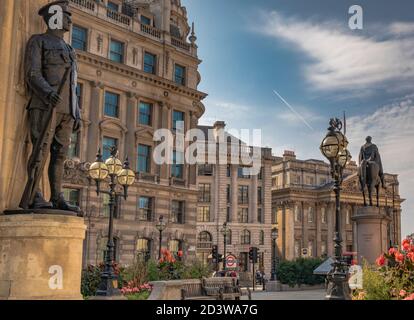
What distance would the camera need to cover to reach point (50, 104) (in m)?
7.73

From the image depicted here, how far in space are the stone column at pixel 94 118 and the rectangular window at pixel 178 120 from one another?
26.9 ft

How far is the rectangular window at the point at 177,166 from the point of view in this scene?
4932 centimetres

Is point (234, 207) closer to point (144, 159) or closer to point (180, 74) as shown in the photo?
point (180, 74)

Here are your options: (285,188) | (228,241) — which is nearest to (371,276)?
(228,241)

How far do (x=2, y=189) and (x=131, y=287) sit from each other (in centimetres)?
1033

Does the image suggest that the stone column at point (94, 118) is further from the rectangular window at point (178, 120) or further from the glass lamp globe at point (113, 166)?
the glass lamp globe at point (113, 166)

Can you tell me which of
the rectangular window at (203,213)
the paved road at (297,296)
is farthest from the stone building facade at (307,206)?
the paved road at (297,296)

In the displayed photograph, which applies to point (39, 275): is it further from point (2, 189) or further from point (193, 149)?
point (193, 149)

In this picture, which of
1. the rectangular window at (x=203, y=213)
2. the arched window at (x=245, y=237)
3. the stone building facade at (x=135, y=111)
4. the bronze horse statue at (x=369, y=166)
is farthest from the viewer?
the arched window at (x=245, y=237)

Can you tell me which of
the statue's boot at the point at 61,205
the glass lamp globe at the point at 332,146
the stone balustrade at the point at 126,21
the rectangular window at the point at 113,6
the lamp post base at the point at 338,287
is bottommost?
the lamp post base at the point at 338,287

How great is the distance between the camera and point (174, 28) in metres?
52.9

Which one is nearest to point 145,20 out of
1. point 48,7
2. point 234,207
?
point 234,207

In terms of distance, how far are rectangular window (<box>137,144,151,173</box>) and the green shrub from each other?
14560 mm

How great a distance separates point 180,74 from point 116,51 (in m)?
7.49
